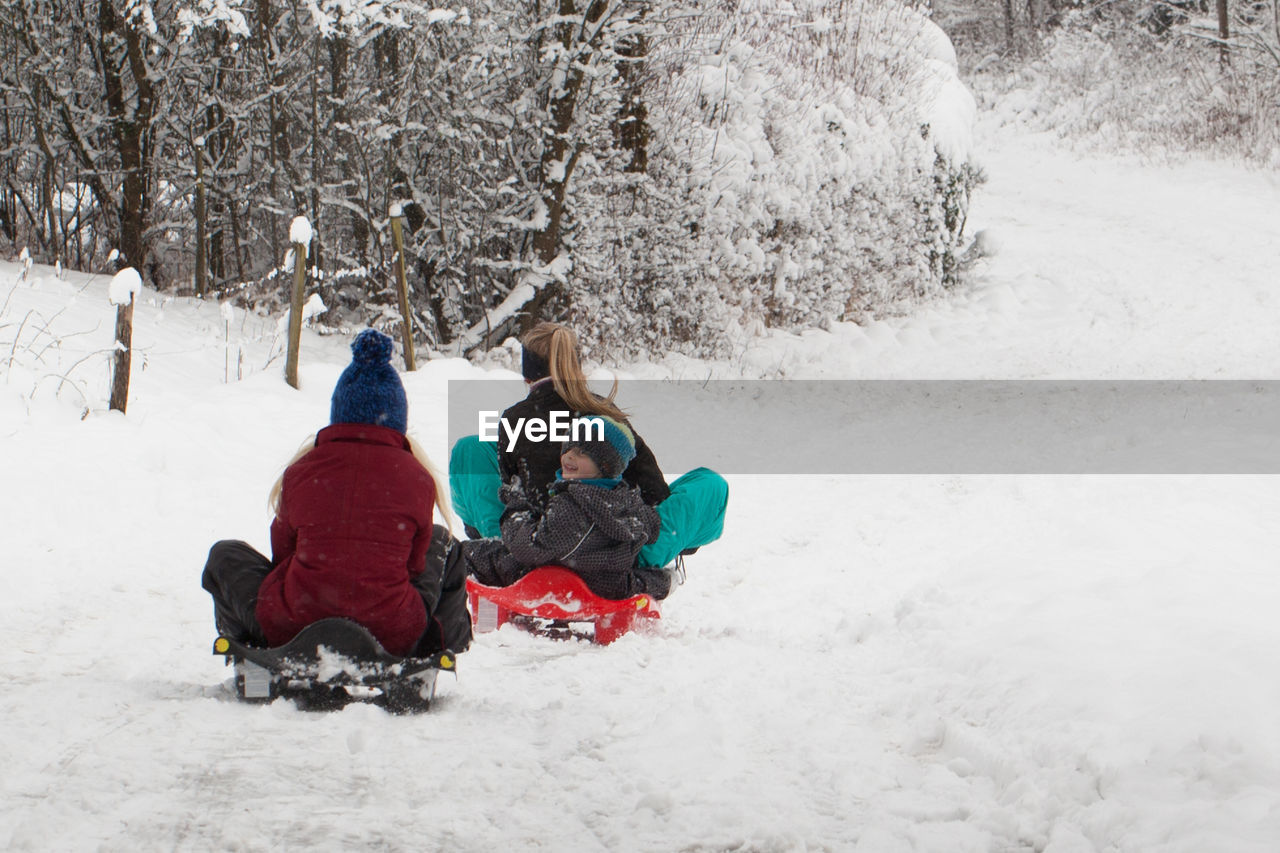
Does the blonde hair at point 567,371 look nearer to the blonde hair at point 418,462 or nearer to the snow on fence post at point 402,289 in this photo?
the blonde hair at point 418,462

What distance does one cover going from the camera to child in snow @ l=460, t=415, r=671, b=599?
4812mm

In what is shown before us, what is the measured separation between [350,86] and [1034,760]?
33.4ft

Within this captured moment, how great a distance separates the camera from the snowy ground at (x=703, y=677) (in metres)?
2.88

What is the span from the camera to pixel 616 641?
4.84 meters

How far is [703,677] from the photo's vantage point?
429 cm

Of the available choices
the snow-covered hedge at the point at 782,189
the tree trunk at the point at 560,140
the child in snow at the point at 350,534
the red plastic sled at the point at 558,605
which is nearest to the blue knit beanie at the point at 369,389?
the child in snow at the point at 350,534

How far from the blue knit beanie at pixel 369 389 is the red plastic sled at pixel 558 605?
1.53 m

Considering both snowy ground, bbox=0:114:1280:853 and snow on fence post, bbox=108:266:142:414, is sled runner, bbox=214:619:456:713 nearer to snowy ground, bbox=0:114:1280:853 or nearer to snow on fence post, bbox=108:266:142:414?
snowy ground, bbox=0:114:1280:853

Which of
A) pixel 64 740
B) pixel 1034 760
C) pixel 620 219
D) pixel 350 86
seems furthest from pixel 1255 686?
pixel 350 86

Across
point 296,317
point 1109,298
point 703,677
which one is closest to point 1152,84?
point 1109,298

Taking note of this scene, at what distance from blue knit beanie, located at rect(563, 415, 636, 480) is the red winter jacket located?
125cm

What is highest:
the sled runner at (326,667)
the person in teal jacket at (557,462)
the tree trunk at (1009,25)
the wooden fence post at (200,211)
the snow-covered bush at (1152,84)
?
the tree trunk at (1009,25)

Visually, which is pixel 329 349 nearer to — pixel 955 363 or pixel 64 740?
pixel 955 363

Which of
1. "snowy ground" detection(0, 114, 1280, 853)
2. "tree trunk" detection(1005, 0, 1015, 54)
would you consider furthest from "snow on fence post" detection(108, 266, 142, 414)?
"tree trunk" detection(1005, 0, 1015, 54)
